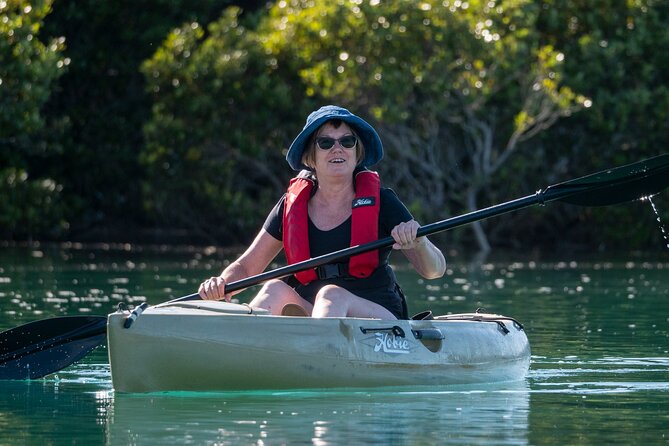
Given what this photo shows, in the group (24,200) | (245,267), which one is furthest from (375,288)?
(24,200)

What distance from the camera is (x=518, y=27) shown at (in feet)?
84.0

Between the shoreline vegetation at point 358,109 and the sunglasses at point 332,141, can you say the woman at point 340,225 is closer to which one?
the sunglasses at point 332,141

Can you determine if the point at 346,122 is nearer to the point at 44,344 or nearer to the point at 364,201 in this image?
the point at 364,201

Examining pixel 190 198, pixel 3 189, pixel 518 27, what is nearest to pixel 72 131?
pixel 190 198

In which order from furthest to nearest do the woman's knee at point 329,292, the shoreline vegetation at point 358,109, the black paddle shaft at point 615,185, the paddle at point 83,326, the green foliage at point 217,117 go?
the green foliage at point 217,117, the shoreline vegetation at point 358,109, the black paddle shaft at point 615,185, the paddle at point 83,326, the woman's knee at point 329,292

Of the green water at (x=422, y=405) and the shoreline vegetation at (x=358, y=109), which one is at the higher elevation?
the shoreline vegetation at (x=358, y=109)

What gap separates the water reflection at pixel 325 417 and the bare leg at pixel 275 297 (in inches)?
20.2

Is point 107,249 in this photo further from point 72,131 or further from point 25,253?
point 72,131

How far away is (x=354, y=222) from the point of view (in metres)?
8.45

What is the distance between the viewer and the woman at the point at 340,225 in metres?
8.41

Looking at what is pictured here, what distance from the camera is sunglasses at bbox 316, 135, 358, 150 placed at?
27.7 feet

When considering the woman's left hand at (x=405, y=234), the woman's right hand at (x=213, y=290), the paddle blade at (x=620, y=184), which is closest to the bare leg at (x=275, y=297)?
the woman's right hand at (x=213, y=290)

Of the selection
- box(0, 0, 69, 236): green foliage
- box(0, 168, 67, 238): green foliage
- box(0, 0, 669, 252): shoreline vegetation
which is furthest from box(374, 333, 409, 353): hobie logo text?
box(0, 168, 67, 238): green foliage

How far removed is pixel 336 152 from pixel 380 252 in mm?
575
